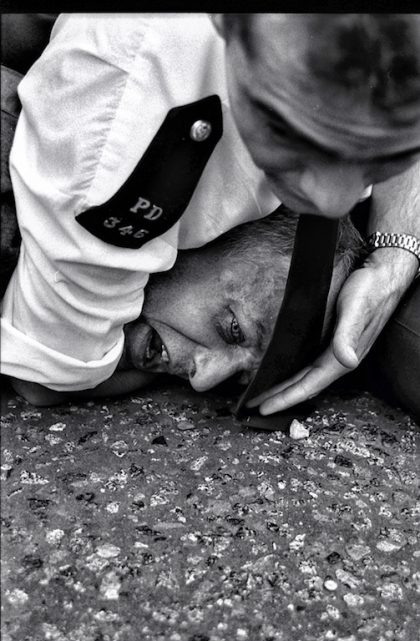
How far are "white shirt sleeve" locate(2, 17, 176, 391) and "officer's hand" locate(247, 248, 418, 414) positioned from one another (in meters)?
0.29

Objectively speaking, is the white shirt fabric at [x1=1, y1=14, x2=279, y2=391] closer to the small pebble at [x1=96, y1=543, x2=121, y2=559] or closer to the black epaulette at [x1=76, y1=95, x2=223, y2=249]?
the black epaulette at [x1=76, y1=95, x2=223, y2=249]

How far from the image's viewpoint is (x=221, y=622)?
83 cm

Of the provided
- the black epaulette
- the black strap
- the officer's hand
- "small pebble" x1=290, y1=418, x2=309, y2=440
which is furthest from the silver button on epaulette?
"small pebble" x1=290, y1=418, x2=309, y2=440

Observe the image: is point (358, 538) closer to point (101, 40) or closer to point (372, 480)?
point (372, 480)

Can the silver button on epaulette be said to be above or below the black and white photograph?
above

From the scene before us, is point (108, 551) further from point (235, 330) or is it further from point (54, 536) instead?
point (235, 330)

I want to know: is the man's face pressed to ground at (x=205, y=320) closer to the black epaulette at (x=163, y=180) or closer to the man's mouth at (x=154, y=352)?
the man's mouth at (x=154, y=352)

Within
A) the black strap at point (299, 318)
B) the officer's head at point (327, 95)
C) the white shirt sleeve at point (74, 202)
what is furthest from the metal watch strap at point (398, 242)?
the officer's head at point (327, 95)

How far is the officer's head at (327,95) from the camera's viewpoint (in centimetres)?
36

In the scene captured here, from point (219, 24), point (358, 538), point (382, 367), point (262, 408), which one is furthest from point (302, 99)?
point (382, 367)

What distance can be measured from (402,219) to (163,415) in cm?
55

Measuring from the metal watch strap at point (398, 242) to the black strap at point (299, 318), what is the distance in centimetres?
25

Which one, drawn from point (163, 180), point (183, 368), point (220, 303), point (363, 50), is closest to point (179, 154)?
point (163, 180)

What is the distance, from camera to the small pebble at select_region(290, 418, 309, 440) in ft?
3.91
